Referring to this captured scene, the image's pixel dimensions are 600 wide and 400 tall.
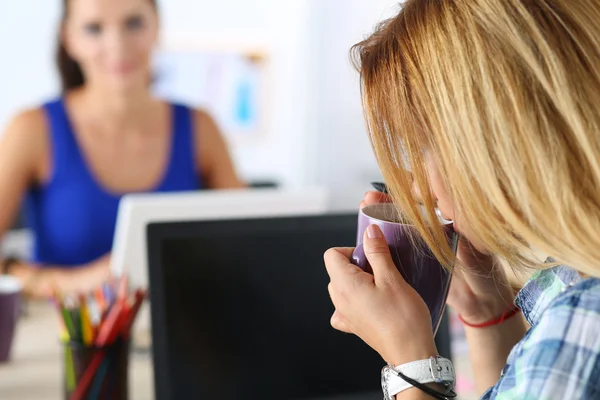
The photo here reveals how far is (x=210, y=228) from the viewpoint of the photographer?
41.4 inches

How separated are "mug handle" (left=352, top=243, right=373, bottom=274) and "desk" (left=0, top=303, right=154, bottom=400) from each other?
484 millimetres

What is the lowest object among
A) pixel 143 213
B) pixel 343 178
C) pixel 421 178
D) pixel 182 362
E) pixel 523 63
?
pixel 343 178

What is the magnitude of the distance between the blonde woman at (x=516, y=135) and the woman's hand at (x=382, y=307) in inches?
1.8

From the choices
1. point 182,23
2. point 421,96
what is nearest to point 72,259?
point 421,96

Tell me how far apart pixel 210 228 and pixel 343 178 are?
3126 mm

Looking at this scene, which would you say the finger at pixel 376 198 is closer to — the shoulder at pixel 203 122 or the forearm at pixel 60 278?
the forearm at pixel 60 278

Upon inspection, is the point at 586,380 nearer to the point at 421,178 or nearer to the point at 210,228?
the point at 421,178

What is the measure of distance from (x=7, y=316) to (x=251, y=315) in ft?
1.78

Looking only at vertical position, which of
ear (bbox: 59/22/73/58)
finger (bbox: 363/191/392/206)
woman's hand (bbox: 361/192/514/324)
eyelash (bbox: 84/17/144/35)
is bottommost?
woman's hand (bbox: 361/192/514/324)

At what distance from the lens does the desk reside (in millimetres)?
1218

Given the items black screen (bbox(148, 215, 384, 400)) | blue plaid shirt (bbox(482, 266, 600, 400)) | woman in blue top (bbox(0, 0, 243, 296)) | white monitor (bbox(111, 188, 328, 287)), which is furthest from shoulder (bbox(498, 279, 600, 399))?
woman in blue top (bbox(0, 0, 243, 296))

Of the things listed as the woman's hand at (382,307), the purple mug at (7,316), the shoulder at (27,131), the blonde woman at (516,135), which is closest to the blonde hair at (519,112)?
the blonde woman at (516,135)

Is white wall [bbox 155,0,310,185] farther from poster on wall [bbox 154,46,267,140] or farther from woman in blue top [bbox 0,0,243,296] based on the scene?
woman in blue top [bbox 0,0,243,296]

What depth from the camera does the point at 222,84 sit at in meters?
4.05
